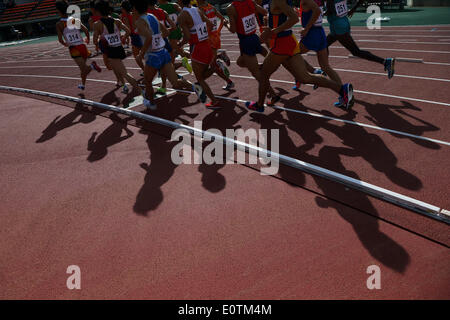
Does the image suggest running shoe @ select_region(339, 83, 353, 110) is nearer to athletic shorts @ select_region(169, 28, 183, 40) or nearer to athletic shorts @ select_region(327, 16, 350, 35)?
athletic shorts @ select_region(327, 16, 350, 35)

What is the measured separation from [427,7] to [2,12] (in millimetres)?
47929

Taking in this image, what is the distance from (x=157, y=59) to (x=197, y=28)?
38.2 inches

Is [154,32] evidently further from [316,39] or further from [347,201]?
[347,201]

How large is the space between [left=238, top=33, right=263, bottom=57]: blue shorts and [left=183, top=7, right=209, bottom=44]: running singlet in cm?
71

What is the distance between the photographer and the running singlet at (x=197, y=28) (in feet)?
18.1

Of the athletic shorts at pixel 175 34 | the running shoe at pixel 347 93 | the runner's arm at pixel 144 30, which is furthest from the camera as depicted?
the athletic shorts at pixel 175 34

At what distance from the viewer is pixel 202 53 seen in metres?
5.71

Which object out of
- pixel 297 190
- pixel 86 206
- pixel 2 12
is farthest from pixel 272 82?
pixel 2 12

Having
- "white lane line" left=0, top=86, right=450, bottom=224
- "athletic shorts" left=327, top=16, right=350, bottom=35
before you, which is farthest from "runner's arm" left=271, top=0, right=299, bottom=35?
"athletic shorts" left=327, top=16, right=350, bottom=35

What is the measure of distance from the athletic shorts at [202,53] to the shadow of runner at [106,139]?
6.24 feet

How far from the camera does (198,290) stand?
2.50 metres

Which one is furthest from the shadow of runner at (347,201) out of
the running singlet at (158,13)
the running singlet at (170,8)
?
the running singlet at (170,8)

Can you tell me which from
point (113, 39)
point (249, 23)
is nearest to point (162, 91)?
point (113, 39)

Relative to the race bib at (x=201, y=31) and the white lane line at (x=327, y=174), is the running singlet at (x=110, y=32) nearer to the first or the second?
the white lane line at (x=327, y=174)
